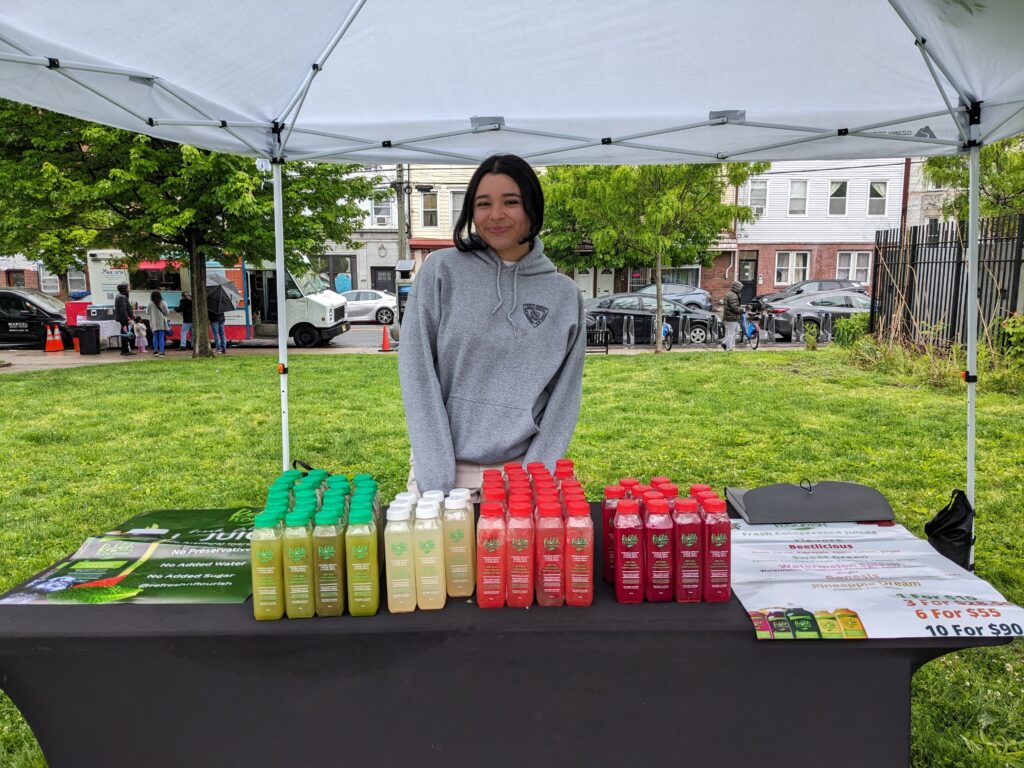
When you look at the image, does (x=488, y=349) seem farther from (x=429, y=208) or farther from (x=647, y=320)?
(x=429, y=208)

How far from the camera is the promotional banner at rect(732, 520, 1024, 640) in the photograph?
5.40 ft

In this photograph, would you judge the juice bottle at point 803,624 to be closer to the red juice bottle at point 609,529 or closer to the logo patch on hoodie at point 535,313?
the red juice bottle at point 609,529

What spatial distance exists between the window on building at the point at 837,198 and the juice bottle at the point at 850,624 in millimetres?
30527

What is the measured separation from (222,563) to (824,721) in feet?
5.42

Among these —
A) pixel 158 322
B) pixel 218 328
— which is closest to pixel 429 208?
pixel 218 328

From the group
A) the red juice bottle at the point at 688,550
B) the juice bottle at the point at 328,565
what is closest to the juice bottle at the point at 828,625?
the red juice bottle at the point at 688,550

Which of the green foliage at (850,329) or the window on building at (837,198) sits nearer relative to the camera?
the green foliage at (850,329)

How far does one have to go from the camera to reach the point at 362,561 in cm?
164

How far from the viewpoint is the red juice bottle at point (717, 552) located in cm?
169

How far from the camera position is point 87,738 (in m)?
1.67

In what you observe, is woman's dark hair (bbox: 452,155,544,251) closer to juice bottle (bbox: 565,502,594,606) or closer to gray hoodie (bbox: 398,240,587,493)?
gray hoodie (bbox: 398,240,587,493)

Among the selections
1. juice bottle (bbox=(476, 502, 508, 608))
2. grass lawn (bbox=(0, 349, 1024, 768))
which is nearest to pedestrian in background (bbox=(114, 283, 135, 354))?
grass lawn (bbox=(0, 349, 1024, 768))

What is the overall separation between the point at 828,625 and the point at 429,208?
30.0 m

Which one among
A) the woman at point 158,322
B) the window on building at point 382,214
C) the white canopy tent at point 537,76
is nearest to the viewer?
the white canopy tent at point 537,76
